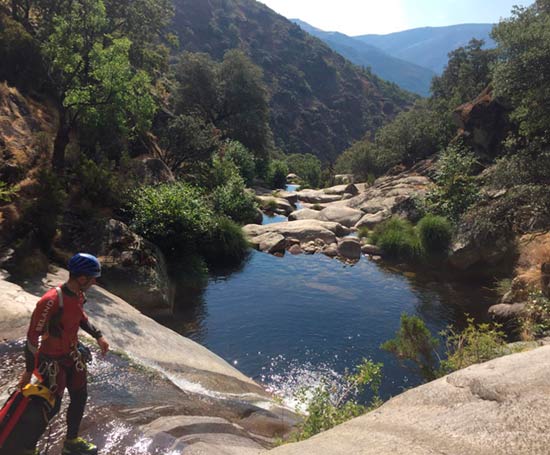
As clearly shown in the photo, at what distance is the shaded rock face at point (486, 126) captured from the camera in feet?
86.6

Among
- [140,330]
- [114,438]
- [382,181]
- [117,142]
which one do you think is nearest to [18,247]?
[140,330]

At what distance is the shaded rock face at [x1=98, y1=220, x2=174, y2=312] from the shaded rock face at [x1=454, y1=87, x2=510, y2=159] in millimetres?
23360

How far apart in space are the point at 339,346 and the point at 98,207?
31.0ft

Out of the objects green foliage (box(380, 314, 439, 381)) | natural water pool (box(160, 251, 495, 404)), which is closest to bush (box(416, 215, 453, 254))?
natural water pool (box(160, 251, 495, 404))

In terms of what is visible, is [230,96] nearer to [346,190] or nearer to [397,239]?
[346,190]

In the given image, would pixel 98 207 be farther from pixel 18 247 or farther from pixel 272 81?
pixel 272 81

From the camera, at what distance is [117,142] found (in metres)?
18.0

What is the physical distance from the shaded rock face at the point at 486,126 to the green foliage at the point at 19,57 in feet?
83.3

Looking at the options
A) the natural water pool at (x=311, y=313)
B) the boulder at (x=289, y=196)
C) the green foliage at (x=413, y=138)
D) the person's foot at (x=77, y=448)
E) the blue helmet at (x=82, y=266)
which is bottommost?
the natural water pool at (x=311, y=313)

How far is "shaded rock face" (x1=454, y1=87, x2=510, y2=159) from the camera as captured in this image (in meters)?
26.4

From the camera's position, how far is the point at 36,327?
14.7 feet

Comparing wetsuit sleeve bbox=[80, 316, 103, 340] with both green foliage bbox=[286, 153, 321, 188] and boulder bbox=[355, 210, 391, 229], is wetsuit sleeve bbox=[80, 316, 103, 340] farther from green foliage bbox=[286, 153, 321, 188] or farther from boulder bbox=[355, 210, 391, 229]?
green foliage bbox=[286, 153, 321, 188]

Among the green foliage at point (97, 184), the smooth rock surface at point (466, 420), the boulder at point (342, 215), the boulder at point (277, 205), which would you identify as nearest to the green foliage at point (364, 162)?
the boulder at point (277, 205)

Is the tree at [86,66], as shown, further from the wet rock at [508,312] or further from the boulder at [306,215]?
the boulder at [306,215]
